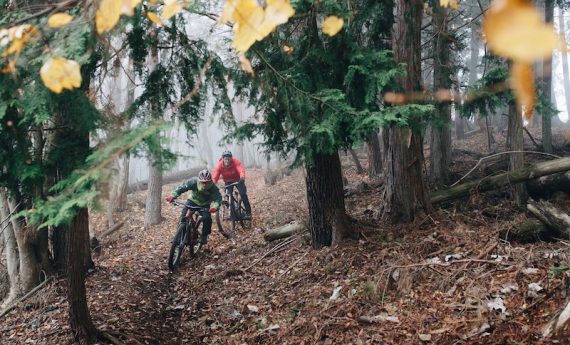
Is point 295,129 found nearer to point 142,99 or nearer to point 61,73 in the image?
point 142,99

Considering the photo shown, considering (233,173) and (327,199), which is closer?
(327,199)

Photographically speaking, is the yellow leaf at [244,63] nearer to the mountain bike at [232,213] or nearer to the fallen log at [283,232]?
the fallen log at [283,232]

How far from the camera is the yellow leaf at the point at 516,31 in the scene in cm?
83

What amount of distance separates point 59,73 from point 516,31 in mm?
1797

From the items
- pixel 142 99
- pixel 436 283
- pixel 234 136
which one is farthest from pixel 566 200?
pixel 142 99

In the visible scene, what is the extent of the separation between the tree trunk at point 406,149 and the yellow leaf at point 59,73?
549 centimetres

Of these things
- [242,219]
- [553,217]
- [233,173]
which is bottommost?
[242,219]

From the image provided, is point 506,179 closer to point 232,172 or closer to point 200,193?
point 200,193

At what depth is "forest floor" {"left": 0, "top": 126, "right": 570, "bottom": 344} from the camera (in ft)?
14.1

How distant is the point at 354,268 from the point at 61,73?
5020 millimetres

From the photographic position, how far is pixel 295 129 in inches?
218

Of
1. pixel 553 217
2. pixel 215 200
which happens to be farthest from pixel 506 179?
pixel 215 200

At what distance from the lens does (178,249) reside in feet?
27.4

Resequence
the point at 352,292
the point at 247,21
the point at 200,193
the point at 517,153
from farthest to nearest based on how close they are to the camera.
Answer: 1. the point at 200,193
2. the point at 517,153
3. the point at 352,292
4. the point at 247,21
